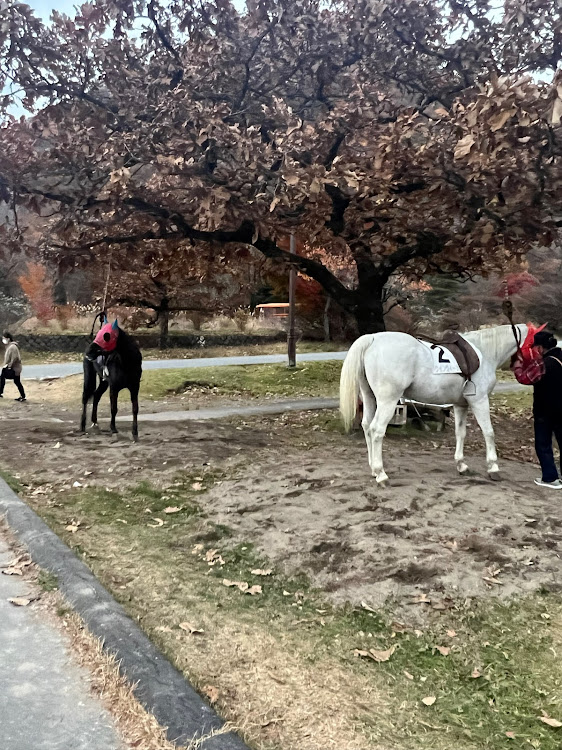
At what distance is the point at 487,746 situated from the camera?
2.68 metres

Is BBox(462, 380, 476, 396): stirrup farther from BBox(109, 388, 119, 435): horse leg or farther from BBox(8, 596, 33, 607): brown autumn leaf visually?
BBox(109, 388, 119, 435): horse leg

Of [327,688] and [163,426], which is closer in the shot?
[327,688]

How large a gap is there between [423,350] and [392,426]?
436 cm

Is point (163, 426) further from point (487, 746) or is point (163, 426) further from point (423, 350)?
point (487, 746)

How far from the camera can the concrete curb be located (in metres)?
2.58

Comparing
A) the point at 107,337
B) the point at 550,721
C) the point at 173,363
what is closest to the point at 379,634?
the point at 550,721

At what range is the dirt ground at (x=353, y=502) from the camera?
4398 millimetres

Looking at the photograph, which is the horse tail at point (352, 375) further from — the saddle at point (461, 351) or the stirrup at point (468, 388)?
the stirrup at point (468, 388)

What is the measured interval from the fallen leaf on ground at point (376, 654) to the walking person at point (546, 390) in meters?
4.07

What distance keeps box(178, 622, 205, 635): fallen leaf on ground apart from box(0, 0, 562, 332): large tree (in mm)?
5638

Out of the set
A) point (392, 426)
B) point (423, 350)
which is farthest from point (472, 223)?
point (392, 426)

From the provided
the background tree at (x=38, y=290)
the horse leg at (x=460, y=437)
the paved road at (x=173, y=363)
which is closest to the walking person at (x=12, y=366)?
the paved road at (x=173, y=363)

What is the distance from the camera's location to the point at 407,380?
6.72 meters

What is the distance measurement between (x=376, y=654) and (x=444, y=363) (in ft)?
13.3
